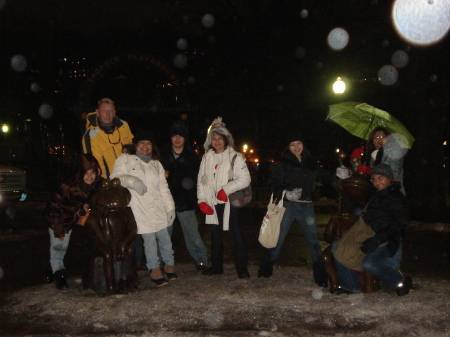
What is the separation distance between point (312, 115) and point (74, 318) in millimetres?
15993

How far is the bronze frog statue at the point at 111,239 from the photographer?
557 cm

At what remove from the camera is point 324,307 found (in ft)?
16.3

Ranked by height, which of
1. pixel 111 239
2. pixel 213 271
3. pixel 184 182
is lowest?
pixel 213 271

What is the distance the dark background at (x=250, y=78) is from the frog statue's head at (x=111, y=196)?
4541mm

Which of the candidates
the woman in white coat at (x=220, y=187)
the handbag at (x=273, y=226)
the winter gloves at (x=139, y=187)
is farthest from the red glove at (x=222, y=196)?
the winter gloves at (x=139, y=187)

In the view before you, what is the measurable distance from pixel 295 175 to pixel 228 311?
1.86 meters

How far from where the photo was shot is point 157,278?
594 cm

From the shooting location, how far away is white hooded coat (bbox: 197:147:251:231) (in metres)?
6.12

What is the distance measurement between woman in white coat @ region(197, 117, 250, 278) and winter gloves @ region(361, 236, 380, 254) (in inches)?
64.9

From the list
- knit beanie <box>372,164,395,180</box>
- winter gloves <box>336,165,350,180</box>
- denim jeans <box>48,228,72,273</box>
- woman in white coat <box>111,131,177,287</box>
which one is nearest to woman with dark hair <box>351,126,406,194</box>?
winter gloves <box>336,165,350,180</box>

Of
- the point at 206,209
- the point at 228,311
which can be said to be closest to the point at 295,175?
the point at 206,209

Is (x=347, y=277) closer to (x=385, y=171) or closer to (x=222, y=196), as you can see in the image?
(x=385, y=171)

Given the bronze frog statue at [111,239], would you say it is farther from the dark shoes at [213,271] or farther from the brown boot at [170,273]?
the dark shoes at [213,271]

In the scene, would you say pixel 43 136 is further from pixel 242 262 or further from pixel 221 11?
pixel 242 262
